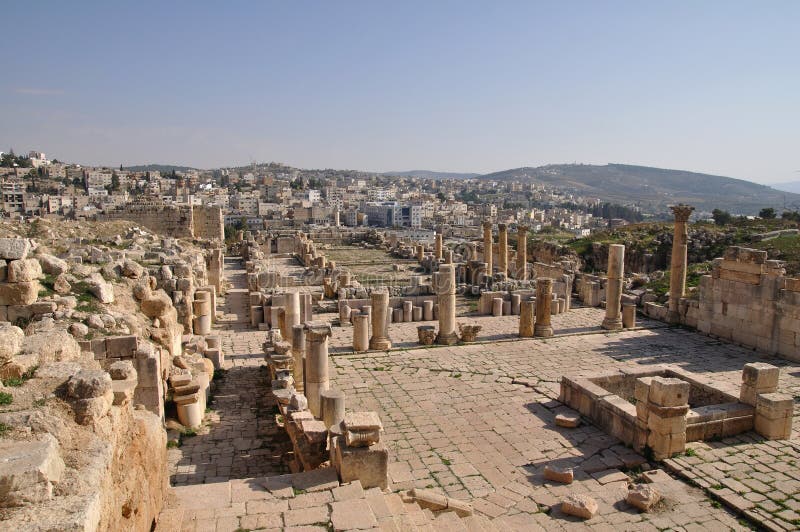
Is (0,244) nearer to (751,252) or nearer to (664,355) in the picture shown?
(664,355)

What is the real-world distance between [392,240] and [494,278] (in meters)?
22.5

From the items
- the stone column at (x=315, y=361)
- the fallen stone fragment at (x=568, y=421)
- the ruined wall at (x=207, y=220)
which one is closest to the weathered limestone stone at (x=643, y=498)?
the fallen stone fragment at (x=568, y=421)

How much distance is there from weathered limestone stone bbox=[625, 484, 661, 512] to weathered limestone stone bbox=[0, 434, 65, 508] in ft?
21.6

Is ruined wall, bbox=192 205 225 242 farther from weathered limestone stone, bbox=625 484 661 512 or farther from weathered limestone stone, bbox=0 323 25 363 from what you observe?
weathered limestone stone, bbox=625 484 661 512

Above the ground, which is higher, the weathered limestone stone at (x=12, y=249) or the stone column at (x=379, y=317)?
the weathered limestone stone at (x=12, y=249)

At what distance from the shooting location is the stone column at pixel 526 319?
16.7 metres

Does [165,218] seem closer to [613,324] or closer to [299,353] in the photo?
[299,353]

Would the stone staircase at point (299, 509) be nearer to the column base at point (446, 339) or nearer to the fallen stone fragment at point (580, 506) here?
the fallen stone fragment at point (580, 506)

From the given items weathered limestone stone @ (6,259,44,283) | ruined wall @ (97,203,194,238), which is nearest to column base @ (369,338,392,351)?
weathered limestone stone @ (6,259,44,283)

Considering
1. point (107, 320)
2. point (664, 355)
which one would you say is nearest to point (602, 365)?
point (664, 355)

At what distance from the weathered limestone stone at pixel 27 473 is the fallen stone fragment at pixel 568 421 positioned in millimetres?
7978

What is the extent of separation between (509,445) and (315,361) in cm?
380

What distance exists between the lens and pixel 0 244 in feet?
29.3

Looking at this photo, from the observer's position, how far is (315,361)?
34.8ft
